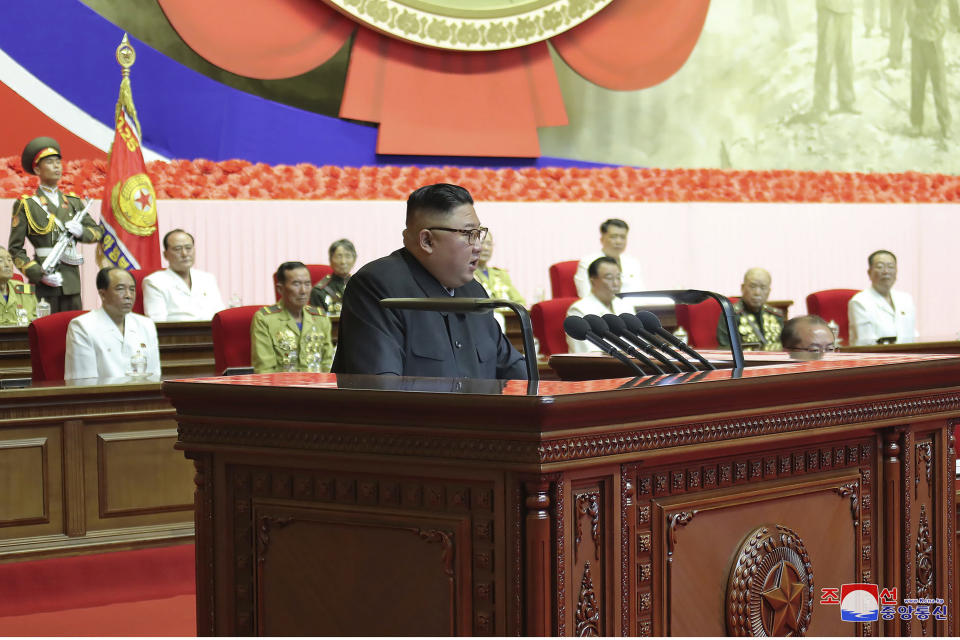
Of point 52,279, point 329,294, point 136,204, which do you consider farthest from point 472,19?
point 52,279

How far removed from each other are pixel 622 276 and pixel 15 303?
12.5 feet

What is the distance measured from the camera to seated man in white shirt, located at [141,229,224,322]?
6504 millimetres

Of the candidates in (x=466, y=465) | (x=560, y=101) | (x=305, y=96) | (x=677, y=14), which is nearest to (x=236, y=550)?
(x=466, y=465)

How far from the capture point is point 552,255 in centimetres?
880

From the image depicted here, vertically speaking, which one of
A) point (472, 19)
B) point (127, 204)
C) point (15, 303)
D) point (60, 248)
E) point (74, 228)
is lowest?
point (15, 303)

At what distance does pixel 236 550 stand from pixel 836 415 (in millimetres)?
973

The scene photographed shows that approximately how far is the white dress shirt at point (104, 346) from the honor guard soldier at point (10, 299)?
0.99 meters

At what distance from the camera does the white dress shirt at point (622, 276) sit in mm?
7562

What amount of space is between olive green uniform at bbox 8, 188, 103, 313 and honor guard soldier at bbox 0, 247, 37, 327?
1.17 feet

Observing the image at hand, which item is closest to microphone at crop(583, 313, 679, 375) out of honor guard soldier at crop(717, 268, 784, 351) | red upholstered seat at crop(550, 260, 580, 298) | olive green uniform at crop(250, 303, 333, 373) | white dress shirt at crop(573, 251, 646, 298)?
olive green uniform at crop(250, 303, 333, 373)

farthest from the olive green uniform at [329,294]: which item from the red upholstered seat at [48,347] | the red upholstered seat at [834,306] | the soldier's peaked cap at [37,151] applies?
the red upholstered seat at [834,306]

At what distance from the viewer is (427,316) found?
7.68 ft

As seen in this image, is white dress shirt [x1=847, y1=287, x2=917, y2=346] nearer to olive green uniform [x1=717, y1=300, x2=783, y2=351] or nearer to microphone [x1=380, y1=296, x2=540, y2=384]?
olive green uniform [x1=717, y1=300, x2=783, y2=351]

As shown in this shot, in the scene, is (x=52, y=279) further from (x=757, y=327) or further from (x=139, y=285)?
(x=757, y=327)
